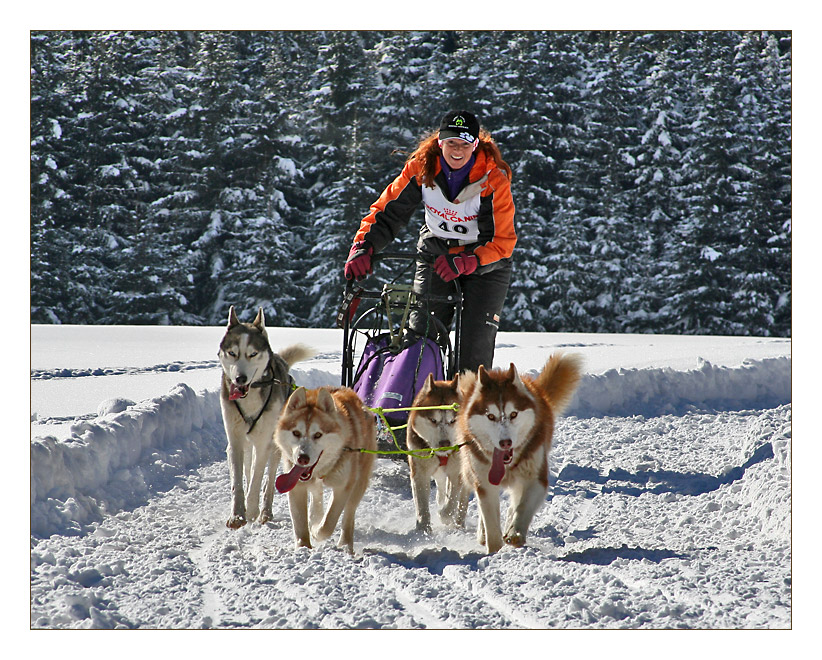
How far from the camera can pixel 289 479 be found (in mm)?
2852

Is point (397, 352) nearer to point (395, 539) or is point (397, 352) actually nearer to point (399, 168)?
point (395, 539)

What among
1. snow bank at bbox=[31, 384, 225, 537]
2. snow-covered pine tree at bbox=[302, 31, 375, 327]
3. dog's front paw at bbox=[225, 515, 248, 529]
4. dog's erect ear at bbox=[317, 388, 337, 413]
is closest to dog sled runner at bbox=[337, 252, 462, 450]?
dog's erect ear at bbox=[317, 388, 337, 413]

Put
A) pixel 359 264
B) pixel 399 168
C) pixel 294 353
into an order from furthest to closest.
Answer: pixel 399 168 < pixel 294 353 < pixel 359 264

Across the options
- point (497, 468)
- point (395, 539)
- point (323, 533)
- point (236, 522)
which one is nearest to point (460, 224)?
point (497, 468)

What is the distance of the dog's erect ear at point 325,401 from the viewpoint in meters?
2.99

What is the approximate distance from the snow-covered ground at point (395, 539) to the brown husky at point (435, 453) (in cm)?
15

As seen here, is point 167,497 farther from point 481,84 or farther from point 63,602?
point 481,84

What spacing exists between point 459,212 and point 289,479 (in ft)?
5.68

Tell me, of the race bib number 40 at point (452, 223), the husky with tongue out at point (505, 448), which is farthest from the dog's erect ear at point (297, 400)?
the race bib number 40 at point (452, 223)

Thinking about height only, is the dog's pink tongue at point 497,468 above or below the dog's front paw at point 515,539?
above

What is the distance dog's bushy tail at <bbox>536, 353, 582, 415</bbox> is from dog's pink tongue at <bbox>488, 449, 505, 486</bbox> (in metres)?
0.52

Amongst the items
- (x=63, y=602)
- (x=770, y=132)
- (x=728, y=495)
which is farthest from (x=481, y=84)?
(x=63, y=602)

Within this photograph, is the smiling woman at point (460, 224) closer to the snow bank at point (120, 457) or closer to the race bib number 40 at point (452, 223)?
the race bib number 40 at point (452, 223)

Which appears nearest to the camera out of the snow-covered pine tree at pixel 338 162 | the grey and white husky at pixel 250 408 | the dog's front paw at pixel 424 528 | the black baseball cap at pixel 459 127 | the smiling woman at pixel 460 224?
the dog's front paw at pixel 424 528
